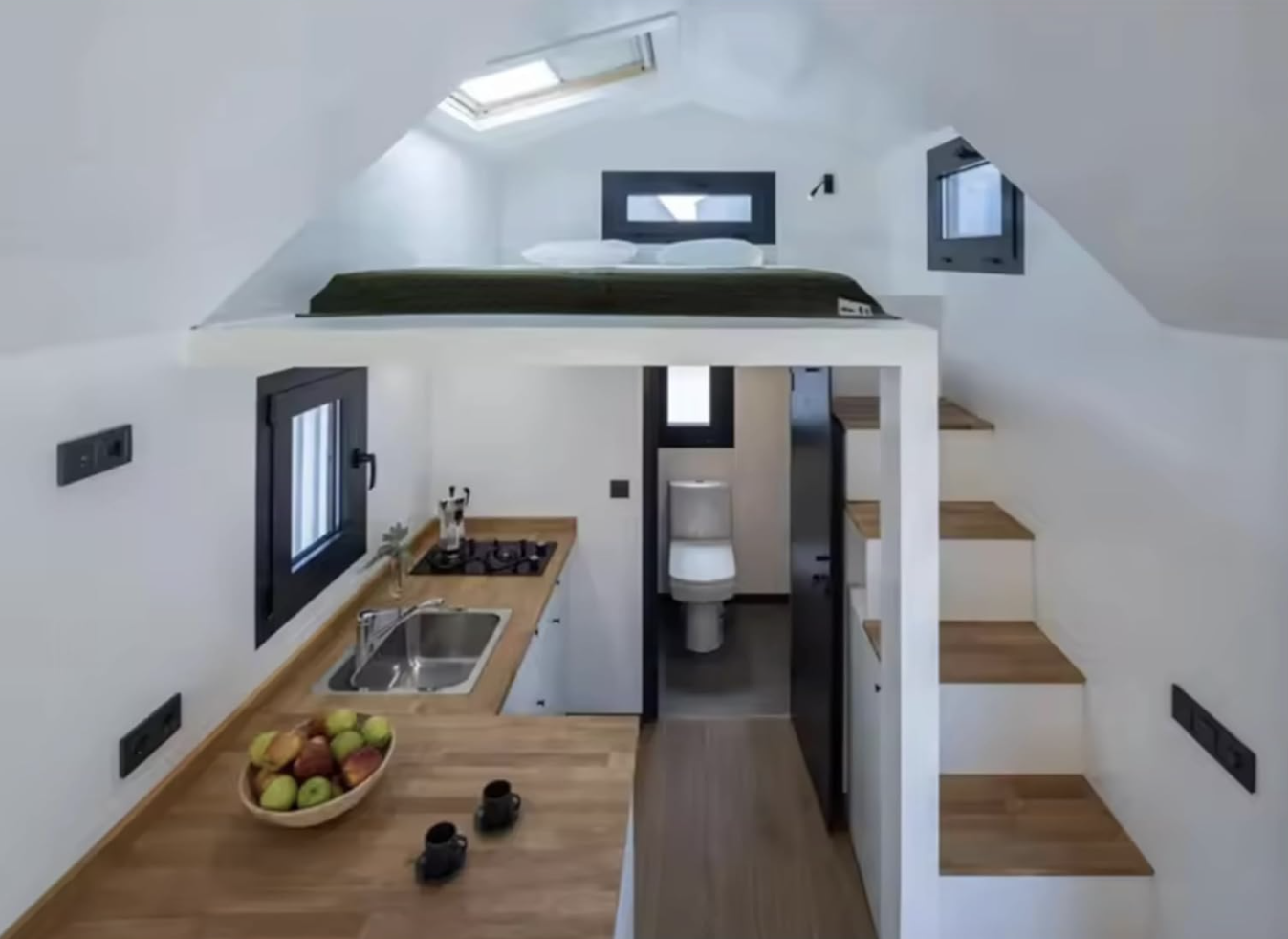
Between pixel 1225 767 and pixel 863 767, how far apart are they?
4.51 ft

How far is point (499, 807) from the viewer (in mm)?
1798

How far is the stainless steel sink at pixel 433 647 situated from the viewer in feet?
9.81

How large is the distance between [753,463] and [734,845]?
2.86m

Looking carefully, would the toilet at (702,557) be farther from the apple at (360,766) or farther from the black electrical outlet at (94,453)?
the black electrical outlet at (94,453)

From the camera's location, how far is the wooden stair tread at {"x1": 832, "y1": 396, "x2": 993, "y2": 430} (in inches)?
129

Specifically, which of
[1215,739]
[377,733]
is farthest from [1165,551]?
[377,733]

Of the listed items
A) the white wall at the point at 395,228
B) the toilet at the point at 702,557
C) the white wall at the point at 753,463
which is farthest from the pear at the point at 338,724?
the white wall at the point at 753,463

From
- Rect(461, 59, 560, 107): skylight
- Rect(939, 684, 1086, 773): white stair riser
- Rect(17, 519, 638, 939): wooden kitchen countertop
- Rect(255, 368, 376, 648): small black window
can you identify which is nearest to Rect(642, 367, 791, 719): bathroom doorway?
Rect(461, 59, 560, 107): skylight

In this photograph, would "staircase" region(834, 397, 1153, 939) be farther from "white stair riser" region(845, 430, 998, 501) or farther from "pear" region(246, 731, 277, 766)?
"pear" region(246, 731, 277, 766)

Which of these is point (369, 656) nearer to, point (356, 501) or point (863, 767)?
point (356, 501)

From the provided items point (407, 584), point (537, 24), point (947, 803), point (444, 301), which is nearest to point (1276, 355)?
point (947, 803)

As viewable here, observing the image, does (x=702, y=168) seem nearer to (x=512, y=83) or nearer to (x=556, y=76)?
(x=556, y=76)

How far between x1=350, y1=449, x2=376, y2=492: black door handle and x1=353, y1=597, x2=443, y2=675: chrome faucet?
0.45 meters

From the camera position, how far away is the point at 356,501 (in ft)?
10.2
